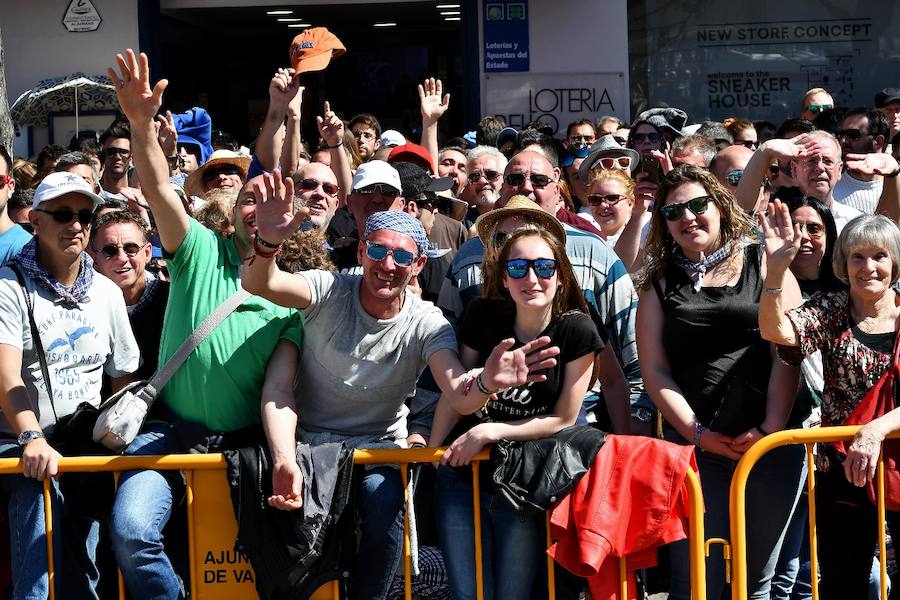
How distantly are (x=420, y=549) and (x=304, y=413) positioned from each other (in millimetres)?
826

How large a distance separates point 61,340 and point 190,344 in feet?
2.02

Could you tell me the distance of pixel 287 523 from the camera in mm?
4473

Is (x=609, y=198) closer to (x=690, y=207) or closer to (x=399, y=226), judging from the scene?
(x=690, y=207)

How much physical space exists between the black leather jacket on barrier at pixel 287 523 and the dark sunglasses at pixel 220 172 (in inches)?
109

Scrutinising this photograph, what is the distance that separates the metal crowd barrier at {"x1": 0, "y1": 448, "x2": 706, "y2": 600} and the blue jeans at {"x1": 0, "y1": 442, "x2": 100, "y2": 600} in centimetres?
5

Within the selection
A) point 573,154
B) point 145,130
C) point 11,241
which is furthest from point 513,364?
point 573,154

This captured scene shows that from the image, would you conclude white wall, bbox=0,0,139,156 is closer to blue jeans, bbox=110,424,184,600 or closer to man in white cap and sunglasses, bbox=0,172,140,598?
man in white cap and sunglasses, bbox=0,172,140,598

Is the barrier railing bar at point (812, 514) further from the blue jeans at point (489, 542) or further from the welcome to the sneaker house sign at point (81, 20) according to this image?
the welcome to the sneaker house sign at point (81, 20)

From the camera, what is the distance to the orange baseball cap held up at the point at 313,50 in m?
6.79

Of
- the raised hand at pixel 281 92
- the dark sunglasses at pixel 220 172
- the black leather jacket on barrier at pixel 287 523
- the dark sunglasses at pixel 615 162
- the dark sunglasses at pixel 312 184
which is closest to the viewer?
the black leather jacket on barrier at pixel 287 523

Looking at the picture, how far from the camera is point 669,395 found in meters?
4.84

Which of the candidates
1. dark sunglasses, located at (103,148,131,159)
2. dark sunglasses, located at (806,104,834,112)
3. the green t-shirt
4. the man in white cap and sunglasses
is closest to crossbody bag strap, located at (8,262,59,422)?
the man in white cap and sunglasses

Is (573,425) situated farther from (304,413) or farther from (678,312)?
(304,413)

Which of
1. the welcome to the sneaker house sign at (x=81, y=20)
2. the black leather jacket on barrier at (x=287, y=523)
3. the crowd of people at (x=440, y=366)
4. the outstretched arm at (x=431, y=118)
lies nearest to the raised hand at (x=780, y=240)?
the crowd of people at (x=440, y=366)
